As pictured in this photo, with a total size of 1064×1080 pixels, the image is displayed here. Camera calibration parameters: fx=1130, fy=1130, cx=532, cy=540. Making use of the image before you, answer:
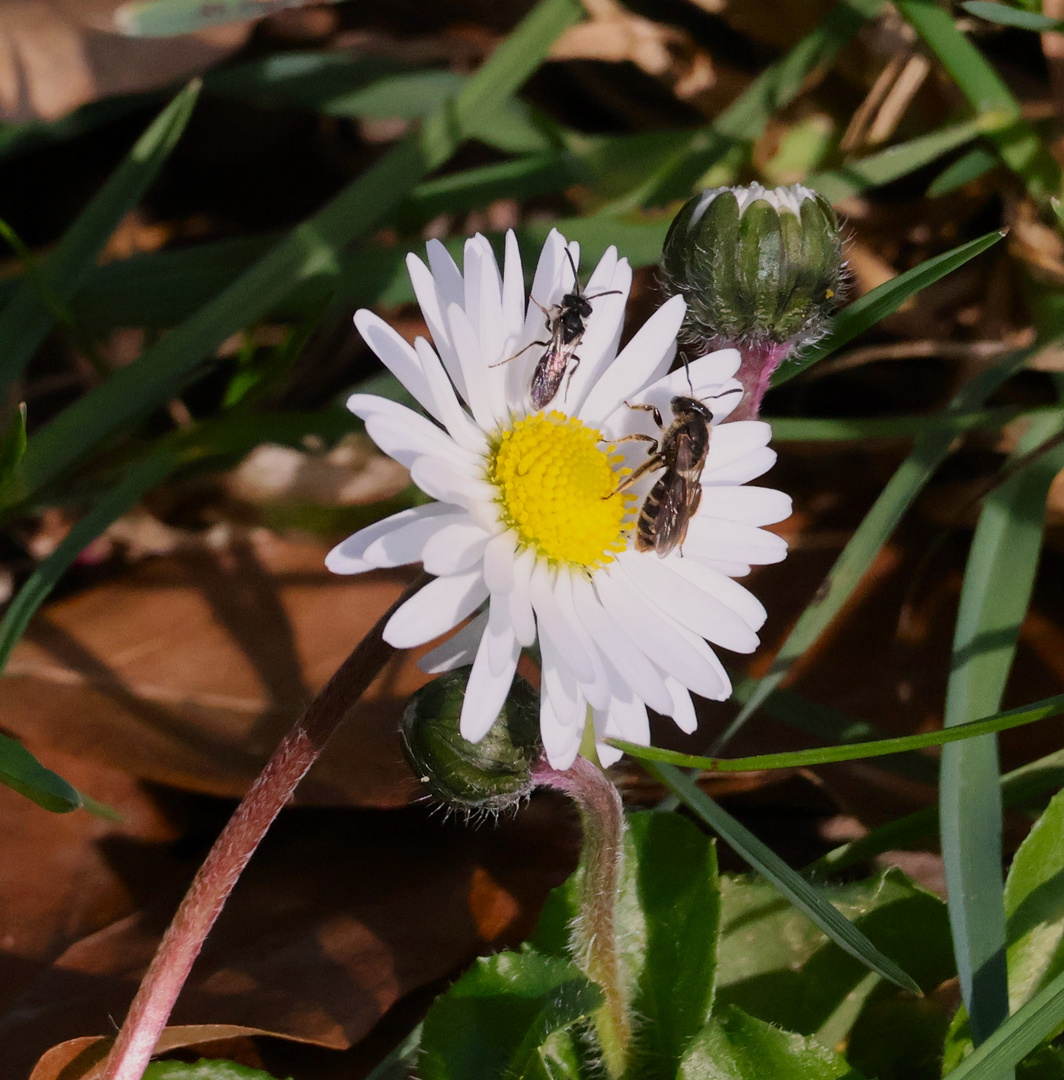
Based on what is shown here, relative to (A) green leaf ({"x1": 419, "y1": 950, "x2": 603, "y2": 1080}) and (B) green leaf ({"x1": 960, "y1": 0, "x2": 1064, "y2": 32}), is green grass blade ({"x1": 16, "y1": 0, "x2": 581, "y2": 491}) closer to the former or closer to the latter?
(B) green leaf ({"x1": 960, "y1": 0, "x2": 1064, "y2": 32})

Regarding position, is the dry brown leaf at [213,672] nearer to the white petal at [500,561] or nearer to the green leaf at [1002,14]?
the white petal at [500,561]

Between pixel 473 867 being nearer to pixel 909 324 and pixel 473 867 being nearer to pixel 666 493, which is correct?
pixel 666 493

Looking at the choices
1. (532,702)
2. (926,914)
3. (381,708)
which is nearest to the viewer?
(532,702)

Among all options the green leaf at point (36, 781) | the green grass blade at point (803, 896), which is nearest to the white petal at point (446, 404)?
the green grass blade at point (803, 896)

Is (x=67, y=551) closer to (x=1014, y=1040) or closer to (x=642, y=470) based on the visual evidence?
(x=642, y=470)

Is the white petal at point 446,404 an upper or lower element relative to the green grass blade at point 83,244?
lower

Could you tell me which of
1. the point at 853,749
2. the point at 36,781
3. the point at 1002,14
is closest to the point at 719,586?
the point at 853,749

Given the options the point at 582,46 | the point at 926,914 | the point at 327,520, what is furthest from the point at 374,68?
the point at 926,914
